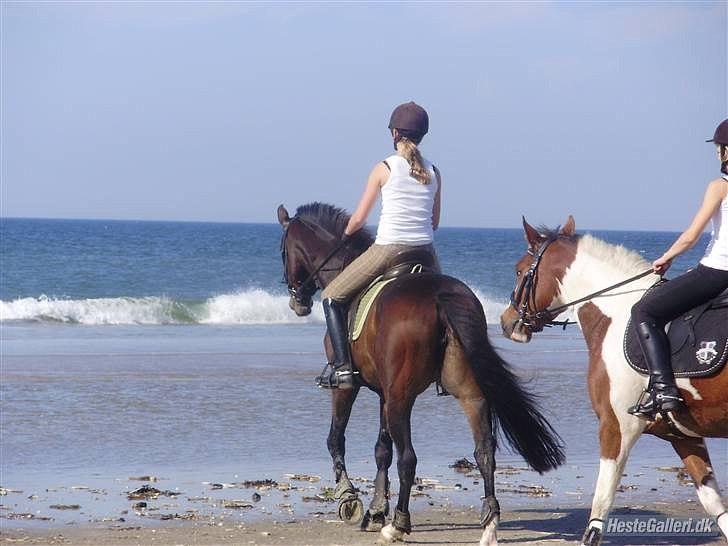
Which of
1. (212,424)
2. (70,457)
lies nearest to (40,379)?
(212,424)

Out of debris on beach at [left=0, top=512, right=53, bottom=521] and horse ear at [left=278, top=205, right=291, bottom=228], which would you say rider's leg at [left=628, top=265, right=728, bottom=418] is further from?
debris on beach at [left=0, top=512, right=53, bottom=521]

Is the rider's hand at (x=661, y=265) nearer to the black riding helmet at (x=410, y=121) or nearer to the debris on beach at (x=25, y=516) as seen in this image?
the black riding helmet at (x=410, y=121)

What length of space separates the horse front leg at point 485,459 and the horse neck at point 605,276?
0.88m

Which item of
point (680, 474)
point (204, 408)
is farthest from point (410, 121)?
point (204, 408)

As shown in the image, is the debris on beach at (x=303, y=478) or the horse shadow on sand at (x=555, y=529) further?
the debris on beach at (x=303, y=478)

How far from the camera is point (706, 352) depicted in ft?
20.0

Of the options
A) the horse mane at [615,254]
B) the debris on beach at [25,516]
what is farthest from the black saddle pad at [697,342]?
the debris on beach at [25,516]

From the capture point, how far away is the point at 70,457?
1048 centimetres

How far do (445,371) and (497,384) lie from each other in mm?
361

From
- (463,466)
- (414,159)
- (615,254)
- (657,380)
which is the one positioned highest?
(414,159)

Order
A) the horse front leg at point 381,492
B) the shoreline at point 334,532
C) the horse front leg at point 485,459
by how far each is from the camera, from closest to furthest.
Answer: the horse front leg at point 485,459, the shoreline at point 334,532, the horse front leg at point 381,492

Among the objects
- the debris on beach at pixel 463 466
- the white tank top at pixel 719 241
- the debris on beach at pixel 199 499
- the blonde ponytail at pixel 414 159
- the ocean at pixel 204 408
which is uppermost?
the blonde ponytail at pixel 414 159

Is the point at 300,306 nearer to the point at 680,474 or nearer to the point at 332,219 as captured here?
the point at 332,219

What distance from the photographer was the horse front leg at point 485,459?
6.95m
